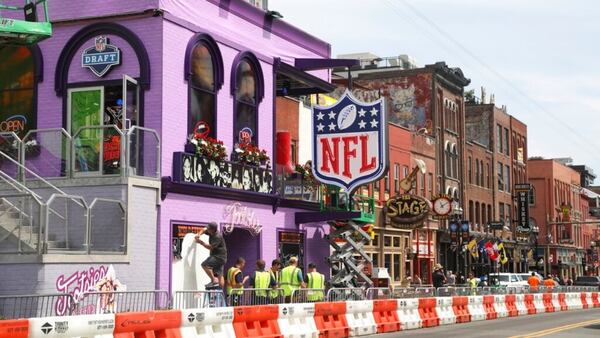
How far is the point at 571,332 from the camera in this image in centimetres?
1994

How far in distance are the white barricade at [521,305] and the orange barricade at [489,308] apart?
2979 mm

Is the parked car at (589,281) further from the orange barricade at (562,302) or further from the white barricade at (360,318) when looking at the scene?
the white barricade at (360,318)

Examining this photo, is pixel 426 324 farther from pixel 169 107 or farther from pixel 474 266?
pixel 474 266

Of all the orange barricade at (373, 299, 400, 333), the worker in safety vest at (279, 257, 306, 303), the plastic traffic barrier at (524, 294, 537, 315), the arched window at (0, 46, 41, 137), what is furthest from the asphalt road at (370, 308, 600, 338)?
the arched window at (0, 46, 41, 137)

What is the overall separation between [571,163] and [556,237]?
48153 mm

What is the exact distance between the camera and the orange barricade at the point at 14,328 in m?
10.7

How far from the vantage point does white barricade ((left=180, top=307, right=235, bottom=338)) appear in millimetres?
14320

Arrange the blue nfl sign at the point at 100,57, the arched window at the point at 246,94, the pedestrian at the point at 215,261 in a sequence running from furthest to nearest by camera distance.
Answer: the arched window at the point at 246,94 < the blue nfl sign at the point at 100,57 < the pedestrian at the point at 215,261

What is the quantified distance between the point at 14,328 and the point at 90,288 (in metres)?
8.30

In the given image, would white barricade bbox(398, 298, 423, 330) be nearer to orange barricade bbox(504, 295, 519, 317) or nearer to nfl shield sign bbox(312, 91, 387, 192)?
nfl shield sign bbox(312, 91, 387, 192)

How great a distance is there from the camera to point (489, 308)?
2783 cm

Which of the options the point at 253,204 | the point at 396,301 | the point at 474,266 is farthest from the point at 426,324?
the point at 474,266

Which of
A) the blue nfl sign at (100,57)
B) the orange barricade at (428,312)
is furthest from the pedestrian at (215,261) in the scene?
the blue nfl sign at (100,57)

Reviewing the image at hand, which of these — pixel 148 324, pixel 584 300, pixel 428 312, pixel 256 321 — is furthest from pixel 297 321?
pixel 584 300
